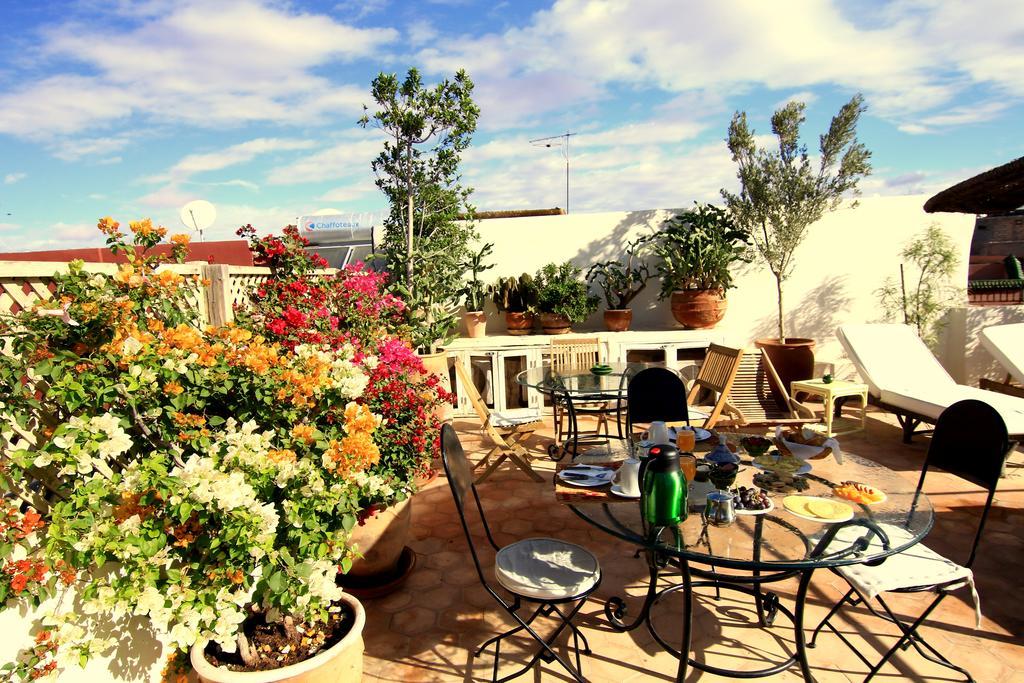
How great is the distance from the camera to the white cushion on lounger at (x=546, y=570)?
2186mm

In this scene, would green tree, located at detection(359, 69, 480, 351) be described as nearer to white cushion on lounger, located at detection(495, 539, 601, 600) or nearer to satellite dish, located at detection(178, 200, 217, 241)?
satellite dish, located at detection(178, 200, 217, 241)

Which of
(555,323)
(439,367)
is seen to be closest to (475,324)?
(555,323)

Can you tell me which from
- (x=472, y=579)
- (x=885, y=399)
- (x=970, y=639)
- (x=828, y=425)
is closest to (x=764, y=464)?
(x=970, y=639)

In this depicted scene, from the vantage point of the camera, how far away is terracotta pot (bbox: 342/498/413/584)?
297 cm

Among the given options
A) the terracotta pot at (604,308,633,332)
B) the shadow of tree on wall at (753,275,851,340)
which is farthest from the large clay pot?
the shadow of tree on wall at (753,275,851,340)

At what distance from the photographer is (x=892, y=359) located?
A: 18.5 feet

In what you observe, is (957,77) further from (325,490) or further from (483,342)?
(325,490)

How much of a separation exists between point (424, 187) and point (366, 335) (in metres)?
3.33

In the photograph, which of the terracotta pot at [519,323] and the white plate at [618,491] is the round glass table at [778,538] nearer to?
the white plate at [618,491]

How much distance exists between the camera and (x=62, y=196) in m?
6.26

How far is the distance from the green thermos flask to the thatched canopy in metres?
4.18

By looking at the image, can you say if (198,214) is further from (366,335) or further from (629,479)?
A: (629,479)

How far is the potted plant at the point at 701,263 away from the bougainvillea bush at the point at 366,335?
13.1 ft

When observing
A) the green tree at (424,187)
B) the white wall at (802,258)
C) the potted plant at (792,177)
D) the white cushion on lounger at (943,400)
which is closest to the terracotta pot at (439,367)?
the green tree at (424,187)
